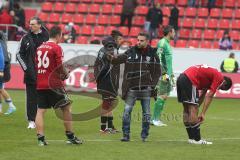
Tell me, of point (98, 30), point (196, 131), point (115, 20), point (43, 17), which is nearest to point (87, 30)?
point (98, 30)

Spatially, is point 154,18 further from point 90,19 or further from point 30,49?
point 30,49

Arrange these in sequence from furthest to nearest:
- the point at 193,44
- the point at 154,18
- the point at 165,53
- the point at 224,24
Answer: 1. the point at 224,24
2. the point at 193,44
3. the point at 154,18
4. the point at 165,53

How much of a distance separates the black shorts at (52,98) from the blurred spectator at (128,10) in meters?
18.3

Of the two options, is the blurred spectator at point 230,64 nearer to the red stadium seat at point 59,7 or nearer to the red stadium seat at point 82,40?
the red stadium seat at point 82,40

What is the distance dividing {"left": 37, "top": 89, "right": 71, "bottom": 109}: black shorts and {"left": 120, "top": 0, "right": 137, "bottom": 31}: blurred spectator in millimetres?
18324

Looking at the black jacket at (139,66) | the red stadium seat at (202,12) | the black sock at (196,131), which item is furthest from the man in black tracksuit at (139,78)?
the red stadium seat at (202,12)

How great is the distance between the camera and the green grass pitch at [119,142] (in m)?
11.2

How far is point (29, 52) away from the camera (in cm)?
1422

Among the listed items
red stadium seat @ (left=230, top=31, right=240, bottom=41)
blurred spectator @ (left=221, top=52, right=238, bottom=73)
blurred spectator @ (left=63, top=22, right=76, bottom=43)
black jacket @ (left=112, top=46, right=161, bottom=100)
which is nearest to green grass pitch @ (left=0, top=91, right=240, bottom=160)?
black jacket @ (left=112, top=46, right=161, bottom=100)

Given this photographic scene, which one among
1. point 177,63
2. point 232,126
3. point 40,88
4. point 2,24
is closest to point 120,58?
point 40,88

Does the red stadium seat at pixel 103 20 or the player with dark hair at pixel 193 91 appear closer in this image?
the player with dark hair at pixel 193 91

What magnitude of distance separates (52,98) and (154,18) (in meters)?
17.7

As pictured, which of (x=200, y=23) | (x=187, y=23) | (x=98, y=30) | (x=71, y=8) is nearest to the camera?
(x=200, y=23)

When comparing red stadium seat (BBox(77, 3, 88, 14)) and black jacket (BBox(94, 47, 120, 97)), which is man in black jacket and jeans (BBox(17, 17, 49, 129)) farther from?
red stadium seat (BBox(77, 3, 88, 14))
